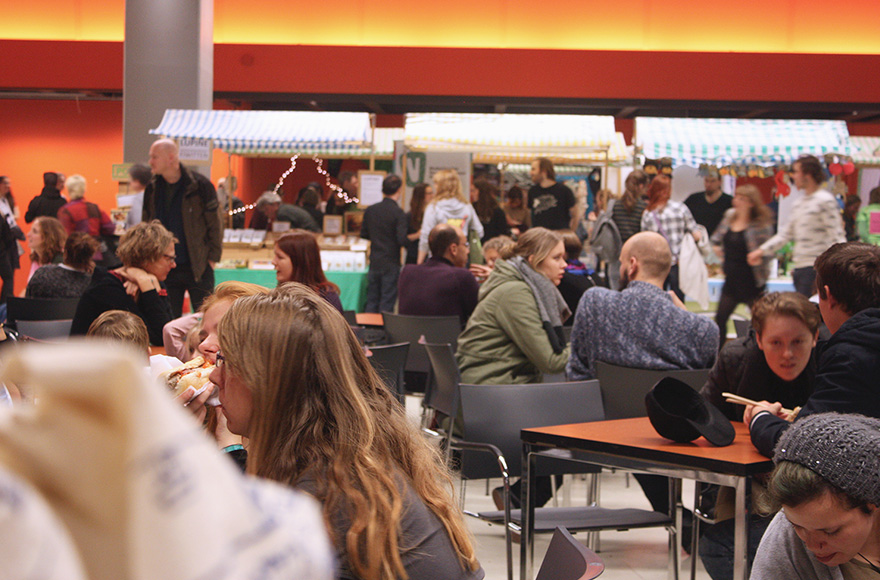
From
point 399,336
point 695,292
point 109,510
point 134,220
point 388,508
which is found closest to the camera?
point 109,510

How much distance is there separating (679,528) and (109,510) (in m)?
3.05

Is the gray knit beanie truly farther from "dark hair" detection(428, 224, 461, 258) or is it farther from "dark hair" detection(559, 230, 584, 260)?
"dark hair" detection(559, 230, 584, 260)

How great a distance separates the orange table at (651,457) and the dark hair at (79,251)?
3.36 metres

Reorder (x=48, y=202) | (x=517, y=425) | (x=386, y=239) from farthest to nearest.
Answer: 1. (x=48, y=202)
2. (x=386, y=239)
3. (x=517, y=425)

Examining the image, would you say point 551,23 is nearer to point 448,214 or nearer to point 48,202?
point 448,214

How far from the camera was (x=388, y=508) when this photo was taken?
1.28 meters

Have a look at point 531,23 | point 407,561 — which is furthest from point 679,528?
point 531,23

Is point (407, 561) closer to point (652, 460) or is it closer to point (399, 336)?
point (652, 460)

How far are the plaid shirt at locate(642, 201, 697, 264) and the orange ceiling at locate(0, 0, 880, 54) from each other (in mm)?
5601

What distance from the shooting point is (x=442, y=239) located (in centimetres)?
542

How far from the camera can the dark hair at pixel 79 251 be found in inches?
206

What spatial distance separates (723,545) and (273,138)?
6.64 m

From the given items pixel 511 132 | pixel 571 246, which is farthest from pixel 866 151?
pixel 571 246

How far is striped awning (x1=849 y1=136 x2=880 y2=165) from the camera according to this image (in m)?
11.1
